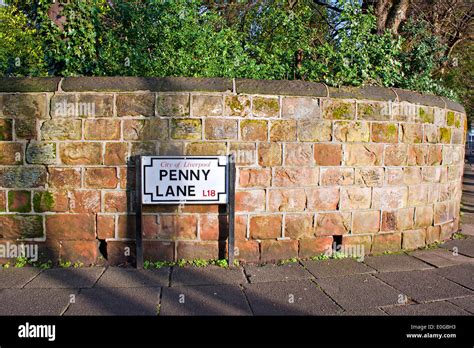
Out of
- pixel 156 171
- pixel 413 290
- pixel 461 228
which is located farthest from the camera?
pixel 461 228

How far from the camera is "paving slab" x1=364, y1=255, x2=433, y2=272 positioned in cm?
380

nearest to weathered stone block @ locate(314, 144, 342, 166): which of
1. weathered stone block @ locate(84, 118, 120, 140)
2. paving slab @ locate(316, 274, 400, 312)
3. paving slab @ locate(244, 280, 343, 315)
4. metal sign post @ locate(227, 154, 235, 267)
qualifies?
metal sign post @ locate(227, 154, 235, 267)

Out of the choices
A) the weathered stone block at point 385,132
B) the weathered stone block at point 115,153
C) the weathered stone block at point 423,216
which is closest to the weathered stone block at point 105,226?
the weathered stone block at point 115,153

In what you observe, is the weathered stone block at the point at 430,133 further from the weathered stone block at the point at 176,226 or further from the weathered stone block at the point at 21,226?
the weathered stone block at the point at 21,226

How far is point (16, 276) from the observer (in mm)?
3455

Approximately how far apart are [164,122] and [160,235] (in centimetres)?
121

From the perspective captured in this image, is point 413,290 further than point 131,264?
No

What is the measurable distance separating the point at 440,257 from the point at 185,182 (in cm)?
313

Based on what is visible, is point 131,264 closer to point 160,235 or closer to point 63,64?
point 160,235

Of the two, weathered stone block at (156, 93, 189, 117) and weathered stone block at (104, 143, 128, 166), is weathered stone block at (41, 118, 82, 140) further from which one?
weathered stone block at (156, 93, 189, 117)

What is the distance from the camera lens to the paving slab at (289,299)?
2.80m

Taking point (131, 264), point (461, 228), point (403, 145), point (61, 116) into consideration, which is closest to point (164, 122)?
point (61, 116)

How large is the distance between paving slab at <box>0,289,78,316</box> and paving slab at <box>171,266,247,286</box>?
0.92 meters

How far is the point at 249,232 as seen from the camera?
12.9 ft
